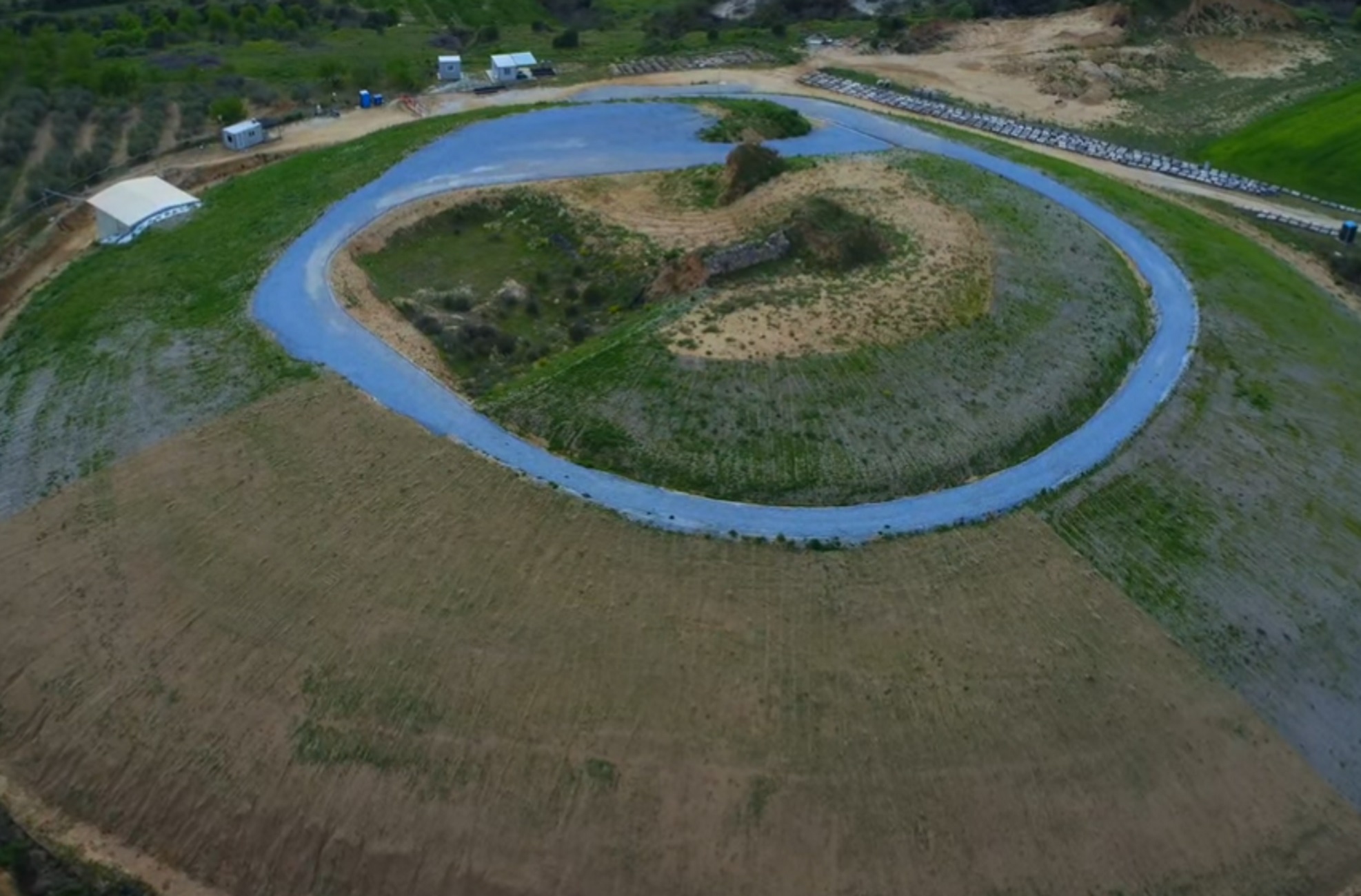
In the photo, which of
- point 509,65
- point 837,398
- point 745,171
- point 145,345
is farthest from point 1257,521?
point 509,65

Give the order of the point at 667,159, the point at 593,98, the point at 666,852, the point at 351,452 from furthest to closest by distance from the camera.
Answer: the point at 593,98, the point at 667,159, the point at 351,452, the point at 666,852

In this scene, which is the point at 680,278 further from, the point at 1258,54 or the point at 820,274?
the point at 1258,54

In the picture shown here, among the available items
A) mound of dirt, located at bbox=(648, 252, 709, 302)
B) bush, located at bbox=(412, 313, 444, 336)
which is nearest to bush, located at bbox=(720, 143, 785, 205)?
mound of dirt, located at bbox=(648, 252, 709, 302)

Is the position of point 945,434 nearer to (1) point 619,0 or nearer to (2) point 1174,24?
(2) point 1174,24

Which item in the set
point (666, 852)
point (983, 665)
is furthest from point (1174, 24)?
point (666, 852)

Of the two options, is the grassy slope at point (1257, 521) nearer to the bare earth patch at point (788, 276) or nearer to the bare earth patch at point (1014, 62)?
the bare earth patch at point (788, 276)

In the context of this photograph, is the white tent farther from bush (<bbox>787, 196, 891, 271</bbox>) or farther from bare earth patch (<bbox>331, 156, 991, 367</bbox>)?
bush (<bbox>787, 196, 891, 271</bbox>)
